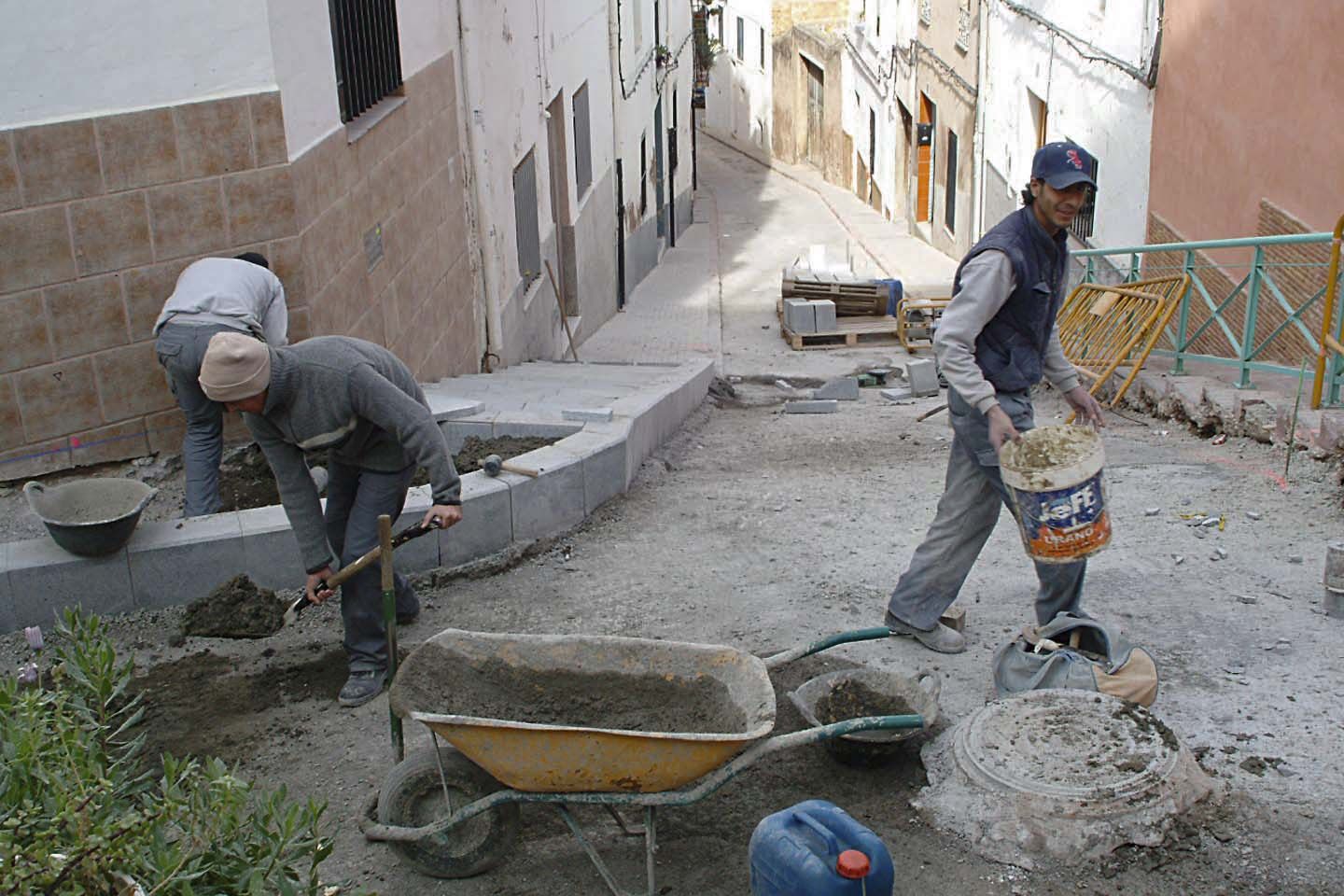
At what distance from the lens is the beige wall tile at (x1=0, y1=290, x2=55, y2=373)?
588 centimetres

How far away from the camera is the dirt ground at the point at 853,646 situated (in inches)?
145

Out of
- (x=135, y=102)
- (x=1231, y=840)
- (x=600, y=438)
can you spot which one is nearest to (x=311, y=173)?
(x=135, y=102)

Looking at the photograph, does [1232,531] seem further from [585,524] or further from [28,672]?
[28,672]

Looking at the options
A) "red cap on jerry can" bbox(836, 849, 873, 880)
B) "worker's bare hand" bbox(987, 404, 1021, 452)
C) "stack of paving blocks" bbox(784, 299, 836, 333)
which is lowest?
"stack of paving blocks" bbox(784, 299, 836, 333)

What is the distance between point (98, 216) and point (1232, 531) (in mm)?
5511

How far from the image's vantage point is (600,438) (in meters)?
6.85

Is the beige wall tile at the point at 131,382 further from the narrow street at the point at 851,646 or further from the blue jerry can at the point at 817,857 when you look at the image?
the blue jerry can at the point at 817,857

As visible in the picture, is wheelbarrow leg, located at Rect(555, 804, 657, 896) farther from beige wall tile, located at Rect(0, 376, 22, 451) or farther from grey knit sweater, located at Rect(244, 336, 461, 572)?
beige wall tile, located at Rect(0, 376, 22, 451)

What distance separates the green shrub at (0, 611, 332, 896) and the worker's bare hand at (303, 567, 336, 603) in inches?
45.6

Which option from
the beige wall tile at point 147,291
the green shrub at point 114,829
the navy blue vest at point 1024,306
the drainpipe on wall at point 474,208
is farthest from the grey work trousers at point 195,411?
the drainpipe on wall at point 474,208

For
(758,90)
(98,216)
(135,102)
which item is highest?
(135,102)

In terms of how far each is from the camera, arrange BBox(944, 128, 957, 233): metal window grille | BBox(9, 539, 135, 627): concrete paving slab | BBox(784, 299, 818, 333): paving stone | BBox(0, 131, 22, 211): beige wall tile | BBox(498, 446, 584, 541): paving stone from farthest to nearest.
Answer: BBox(944, 128, 957, 233): metal window grille
BBox(784, 299, 818, 333): paving stone
BBox(498, 446, 584, 541): paving stone
BBox(0, 131, 22, 211): beige wall tile
BBox(9, 539, 135, 627): concrete paving slab

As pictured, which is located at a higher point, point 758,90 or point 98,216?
point 98,216

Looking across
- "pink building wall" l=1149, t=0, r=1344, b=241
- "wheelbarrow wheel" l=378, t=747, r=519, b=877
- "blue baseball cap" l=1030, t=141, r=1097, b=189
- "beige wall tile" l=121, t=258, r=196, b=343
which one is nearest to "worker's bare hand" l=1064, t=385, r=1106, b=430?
"blue baseball cap" l=1030, t=141, r=1097, b=189
